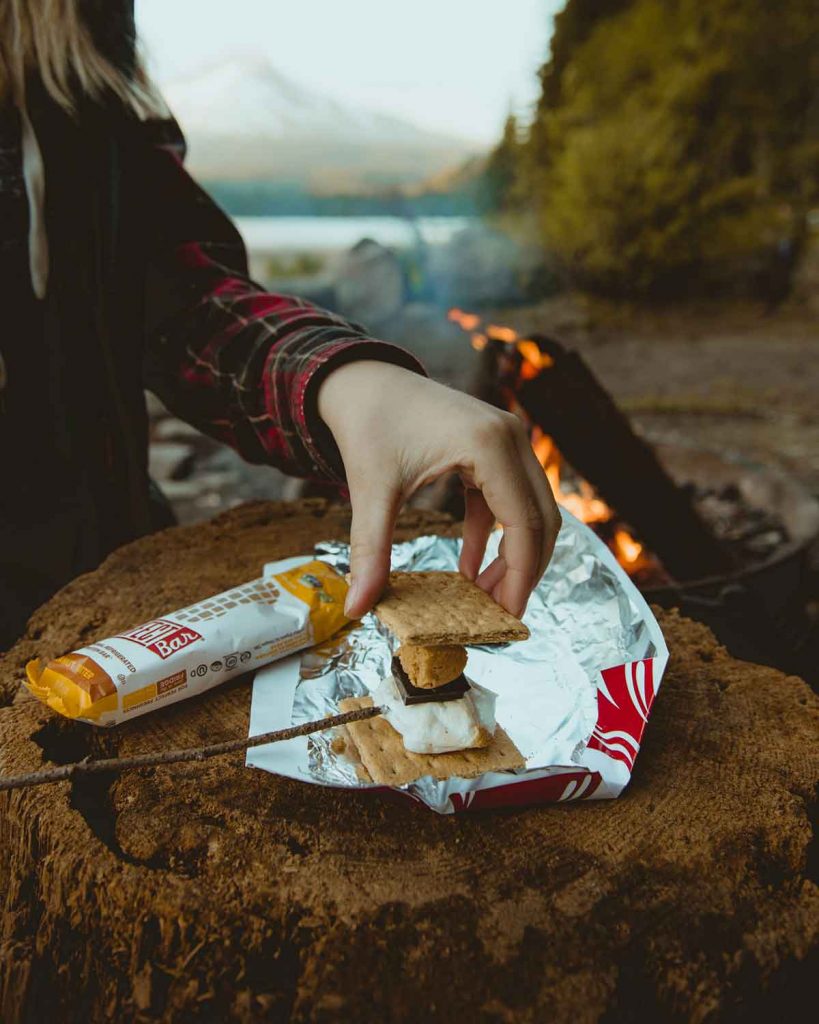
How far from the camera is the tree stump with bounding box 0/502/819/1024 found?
0.84 meters

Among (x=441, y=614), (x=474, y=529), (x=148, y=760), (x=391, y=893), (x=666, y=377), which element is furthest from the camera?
(x=666, y=377)

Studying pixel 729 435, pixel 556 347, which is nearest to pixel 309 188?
pixel 729 435

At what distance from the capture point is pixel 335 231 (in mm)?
9562

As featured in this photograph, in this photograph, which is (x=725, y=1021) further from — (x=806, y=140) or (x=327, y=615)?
(x=806, y=140)

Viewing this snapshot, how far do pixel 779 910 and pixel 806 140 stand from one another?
39.7 ft

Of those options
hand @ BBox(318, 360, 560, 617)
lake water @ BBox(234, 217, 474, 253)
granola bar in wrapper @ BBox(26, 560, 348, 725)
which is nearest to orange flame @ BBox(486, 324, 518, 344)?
granola bar in wrapper @ BBox(26, 560, 348, 725)

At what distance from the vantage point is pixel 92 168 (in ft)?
5.37

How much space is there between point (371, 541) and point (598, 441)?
167cm

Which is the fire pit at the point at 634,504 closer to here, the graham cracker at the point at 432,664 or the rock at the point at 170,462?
the graham cracker at the point at 432,664

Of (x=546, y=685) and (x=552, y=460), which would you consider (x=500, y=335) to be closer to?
(x=552, y=460)

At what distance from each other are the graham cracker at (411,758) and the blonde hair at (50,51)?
52.3 inches

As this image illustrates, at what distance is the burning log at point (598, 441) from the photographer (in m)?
2.53

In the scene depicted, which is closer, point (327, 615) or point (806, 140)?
point (327, 615)

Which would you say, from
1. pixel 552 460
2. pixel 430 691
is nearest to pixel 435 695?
pixel 430 691
